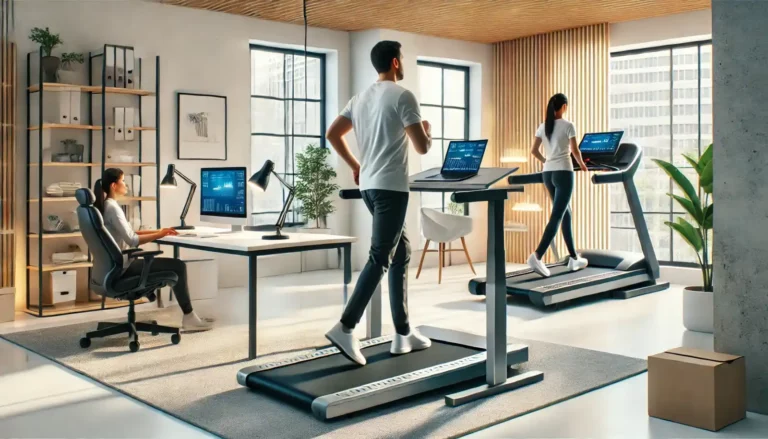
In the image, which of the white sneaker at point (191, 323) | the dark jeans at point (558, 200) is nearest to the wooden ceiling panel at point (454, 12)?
the dark jeans at point (558, 200)

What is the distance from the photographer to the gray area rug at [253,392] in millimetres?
3471

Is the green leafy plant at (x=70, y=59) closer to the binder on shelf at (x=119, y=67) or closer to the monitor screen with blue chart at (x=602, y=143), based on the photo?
the binder on shelf at (x=119, y=67)

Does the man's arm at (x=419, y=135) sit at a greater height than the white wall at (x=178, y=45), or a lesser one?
lesser

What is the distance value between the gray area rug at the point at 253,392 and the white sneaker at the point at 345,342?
1.27 ft

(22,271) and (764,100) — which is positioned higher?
(764,100)

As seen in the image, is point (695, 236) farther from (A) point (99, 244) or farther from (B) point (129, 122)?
(B) point (129, 122)

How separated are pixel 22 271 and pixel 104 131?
1.44 meters

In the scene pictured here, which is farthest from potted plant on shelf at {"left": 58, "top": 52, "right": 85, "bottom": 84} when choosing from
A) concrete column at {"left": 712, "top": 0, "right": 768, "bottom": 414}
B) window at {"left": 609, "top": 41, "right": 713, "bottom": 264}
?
window at {"left": 609, "top": 41, "right": 713, "bottom": 264}

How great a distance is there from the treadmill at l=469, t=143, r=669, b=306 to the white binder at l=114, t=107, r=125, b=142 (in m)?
3.50

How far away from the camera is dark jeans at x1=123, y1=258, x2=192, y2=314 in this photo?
5148 mm

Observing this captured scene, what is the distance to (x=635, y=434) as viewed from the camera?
3.37 meters

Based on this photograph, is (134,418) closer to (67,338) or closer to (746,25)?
(67,338)

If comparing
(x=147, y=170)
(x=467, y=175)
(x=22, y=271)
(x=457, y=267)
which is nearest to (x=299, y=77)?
(x=147, y=170)

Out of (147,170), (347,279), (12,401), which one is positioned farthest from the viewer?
(147,170)
